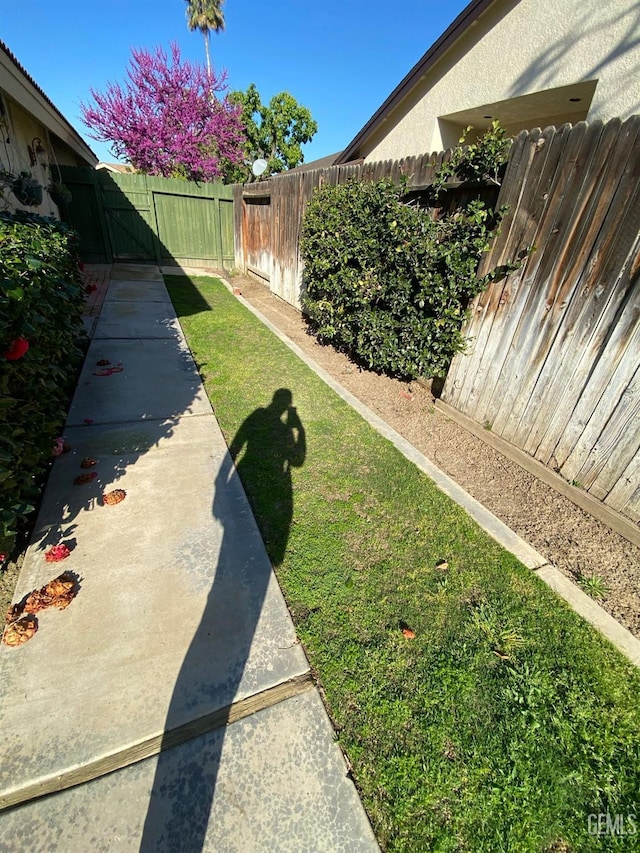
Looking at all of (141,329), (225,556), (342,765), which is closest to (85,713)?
(225,556)

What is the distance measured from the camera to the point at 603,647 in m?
1.91

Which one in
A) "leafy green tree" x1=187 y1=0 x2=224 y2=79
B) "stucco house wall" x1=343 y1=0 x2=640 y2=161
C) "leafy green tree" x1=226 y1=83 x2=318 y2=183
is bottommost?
"stucco house wall" x1=343 y1=0 x2=640 y2=161

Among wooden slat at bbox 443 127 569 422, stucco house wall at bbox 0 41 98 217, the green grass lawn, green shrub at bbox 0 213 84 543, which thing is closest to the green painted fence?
stucco house wall at bbox 0 41 98 217

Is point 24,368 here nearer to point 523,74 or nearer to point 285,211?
point 285,211

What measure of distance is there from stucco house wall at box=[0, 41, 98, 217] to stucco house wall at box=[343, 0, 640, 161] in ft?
22.1

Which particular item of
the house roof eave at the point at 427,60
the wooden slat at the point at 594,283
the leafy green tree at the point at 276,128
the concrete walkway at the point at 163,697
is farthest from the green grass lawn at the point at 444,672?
the leafy green tree at the point at 276,128

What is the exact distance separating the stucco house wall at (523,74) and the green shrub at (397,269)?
10.2ft

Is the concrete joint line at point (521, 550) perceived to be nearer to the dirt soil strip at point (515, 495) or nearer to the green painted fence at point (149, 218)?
the dirt soil strip at point (515, 495)

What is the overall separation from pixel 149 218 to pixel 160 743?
12.9 meters

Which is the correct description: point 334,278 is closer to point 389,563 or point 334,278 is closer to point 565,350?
point 565,350

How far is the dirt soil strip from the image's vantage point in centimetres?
234

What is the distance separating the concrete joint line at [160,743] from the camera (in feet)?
4.14

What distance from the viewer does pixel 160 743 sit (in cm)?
140

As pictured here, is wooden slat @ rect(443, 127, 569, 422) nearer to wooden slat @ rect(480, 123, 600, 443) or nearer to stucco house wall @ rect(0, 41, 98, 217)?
wooden slat @ rect(480, 123, 600, 443)
